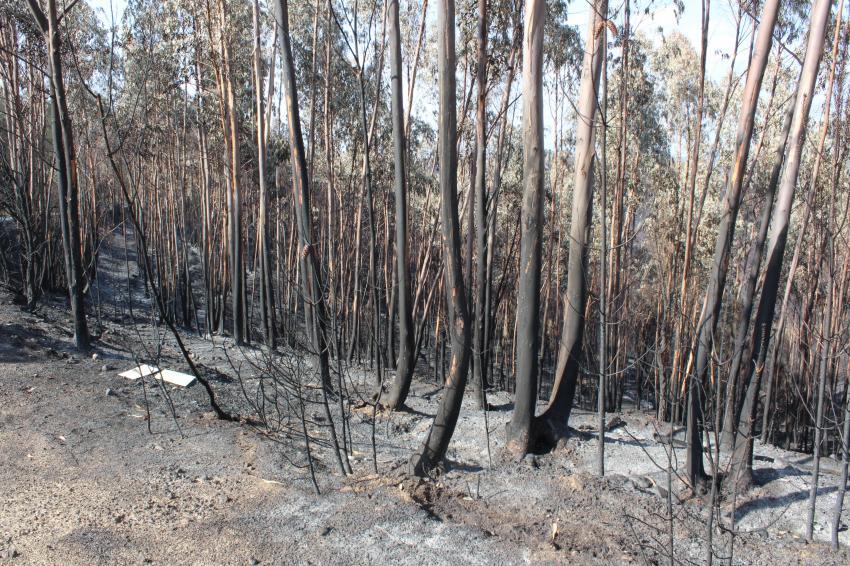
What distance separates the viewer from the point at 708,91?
15.9 metres

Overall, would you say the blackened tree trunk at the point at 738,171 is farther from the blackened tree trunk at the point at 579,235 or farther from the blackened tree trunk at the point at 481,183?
the blackened tree trunk at the point at 481,183

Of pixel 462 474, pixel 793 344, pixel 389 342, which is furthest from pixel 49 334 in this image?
pixel 793 344

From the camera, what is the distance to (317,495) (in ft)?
14.7

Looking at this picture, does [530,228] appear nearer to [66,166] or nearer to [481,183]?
[481,183]

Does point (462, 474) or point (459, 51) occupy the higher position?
point (459, 51)

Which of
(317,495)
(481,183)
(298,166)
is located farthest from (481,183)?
(317,495)

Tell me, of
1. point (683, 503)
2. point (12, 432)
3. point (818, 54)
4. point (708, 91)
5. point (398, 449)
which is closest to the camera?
point (818, 54)

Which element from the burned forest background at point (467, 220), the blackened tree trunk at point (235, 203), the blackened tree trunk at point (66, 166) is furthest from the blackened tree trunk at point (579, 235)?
the blackened tree trunk at point (235, 203)

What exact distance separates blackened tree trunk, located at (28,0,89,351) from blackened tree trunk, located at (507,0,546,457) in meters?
4.74

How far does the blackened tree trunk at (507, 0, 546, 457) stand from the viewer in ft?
17.0

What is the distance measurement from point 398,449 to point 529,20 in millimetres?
3917

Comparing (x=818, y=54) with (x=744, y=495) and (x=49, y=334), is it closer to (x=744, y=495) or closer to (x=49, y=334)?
(x=744, y=495)

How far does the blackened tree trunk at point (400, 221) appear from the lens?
612 centimetres

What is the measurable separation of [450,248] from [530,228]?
0.88 meters
